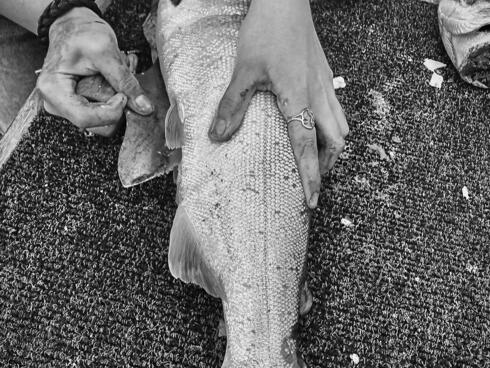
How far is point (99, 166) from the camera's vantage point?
1520mm

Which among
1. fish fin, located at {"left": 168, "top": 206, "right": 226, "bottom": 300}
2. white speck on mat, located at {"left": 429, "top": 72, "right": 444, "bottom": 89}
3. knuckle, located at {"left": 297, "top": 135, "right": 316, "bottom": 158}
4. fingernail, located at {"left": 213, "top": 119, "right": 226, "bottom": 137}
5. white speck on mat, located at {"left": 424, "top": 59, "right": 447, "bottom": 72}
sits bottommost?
fish fin, located at {"left": 168, "top": 206, "right": 226, "bottom": 300}

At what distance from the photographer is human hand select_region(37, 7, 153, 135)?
4.42 feet

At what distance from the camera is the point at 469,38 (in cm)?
168

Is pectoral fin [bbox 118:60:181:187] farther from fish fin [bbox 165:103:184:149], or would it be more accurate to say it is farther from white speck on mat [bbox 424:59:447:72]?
white speck on mat [bbox 424:59:447:72]

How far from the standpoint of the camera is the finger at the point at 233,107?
118cm

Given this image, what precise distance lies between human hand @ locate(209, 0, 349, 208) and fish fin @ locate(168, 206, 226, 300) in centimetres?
22

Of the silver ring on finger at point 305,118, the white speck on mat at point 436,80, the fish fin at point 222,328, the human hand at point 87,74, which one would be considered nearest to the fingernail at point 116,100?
the human hand at point 87,74

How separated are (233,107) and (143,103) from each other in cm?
31

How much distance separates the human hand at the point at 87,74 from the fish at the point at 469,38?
1.00 metres

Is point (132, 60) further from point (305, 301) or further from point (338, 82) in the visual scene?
point (305, 301)

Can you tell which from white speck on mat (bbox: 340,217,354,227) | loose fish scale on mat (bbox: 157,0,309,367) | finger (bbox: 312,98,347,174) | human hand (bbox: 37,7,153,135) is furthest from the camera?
white speck on mat (bbox: 340,217,354,227)

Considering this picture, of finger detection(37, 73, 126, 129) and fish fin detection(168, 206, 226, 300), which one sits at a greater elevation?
finger detection(37, 73, 126, 129)

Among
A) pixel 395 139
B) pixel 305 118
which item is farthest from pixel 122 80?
pixel 395 139

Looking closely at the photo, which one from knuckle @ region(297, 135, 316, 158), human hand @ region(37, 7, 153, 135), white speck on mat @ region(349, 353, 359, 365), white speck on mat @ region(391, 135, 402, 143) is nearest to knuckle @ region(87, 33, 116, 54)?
human hand @ region(37, 7, 153, 135)
